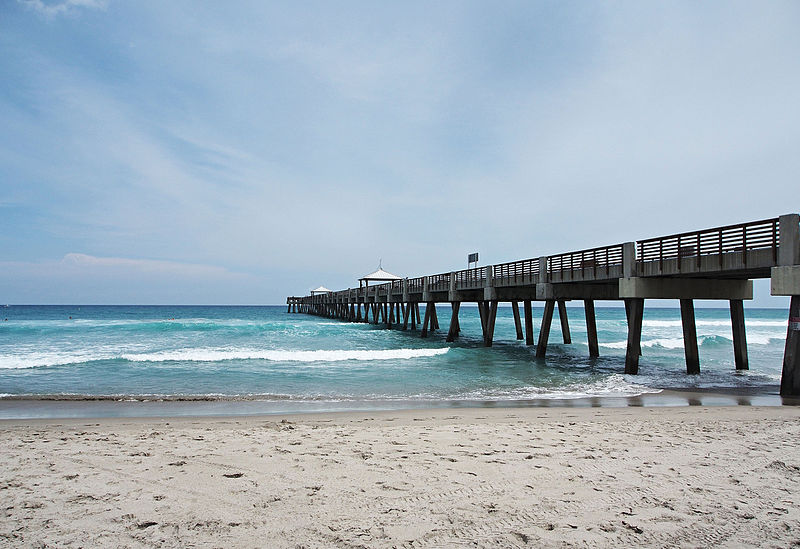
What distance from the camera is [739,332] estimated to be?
15680mm

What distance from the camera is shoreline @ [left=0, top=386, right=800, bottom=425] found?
9.73 metres

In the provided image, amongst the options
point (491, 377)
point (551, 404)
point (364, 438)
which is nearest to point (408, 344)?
point (491, 377)

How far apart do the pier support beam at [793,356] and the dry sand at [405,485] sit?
4.61 meters

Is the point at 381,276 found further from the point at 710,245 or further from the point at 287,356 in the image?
the point at 710,245

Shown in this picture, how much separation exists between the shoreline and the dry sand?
205cm

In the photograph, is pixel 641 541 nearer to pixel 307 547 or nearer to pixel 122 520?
pixel 307 547

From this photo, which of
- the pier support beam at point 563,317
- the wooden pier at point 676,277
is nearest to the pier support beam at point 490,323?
the wooden pier at point 676,277

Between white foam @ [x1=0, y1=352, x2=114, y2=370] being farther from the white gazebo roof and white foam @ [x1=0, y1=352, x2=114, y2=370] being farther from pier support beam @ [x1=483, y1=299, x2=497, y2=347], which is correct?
the white gazebo roof

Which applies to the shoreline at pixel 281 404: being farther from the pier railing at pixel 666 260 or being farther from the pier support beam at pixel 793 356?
the pier railing at pixel 666 260

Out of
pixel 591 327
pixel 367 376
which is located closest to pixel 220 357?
pixel 367 376

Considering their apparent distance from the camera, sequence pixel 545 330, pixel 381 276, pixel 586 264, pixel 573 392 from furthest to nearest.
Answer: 1. pixel 381 276
2. pixel 545 330
3. pixel 586 264
4. pixel 573 392

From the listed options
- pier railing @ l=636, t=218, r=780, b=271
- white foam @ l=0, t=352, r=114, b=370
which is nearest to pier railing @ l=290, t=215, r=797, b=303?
pier railing @ l=636, t=218, r=780, b=271

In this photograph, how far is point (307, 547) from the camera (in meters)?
3.42

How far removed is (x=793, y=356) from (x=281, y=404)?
1175cm
